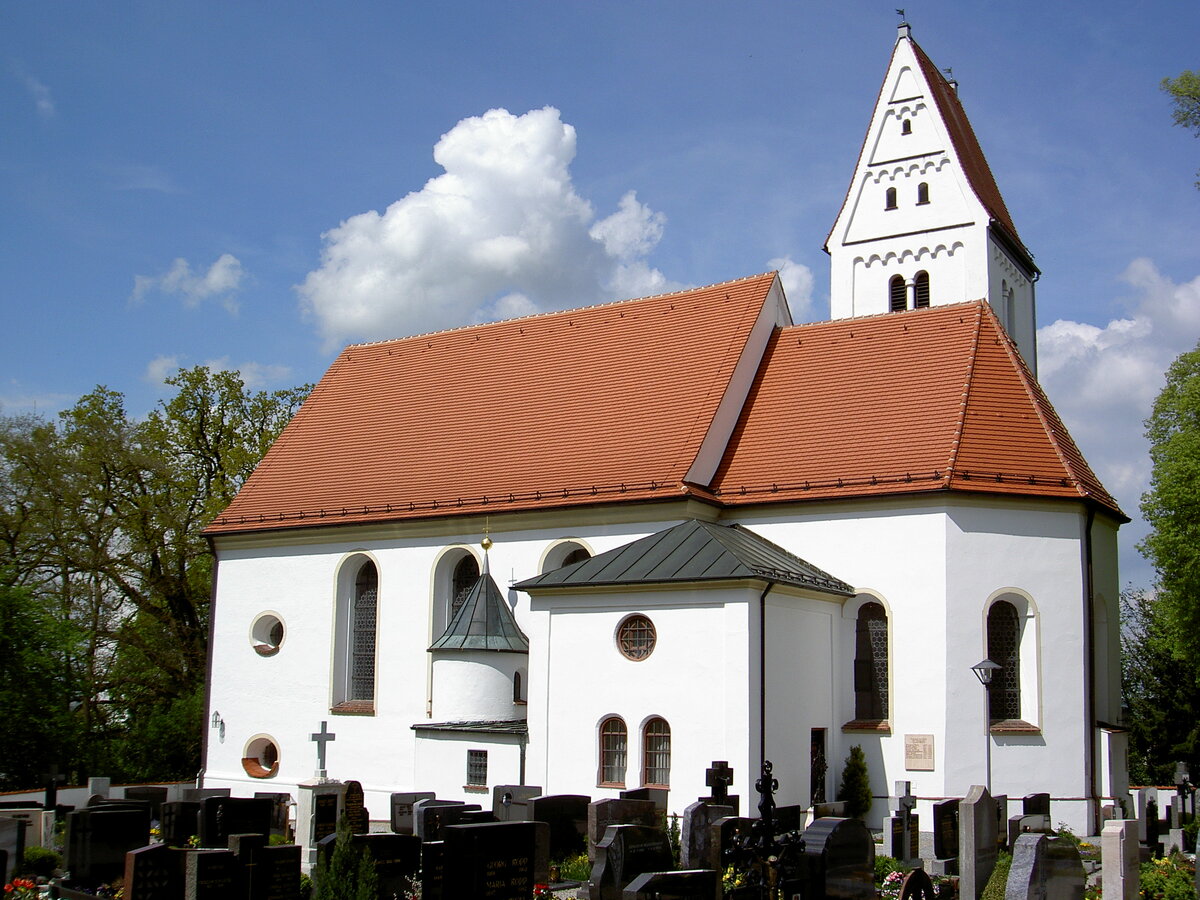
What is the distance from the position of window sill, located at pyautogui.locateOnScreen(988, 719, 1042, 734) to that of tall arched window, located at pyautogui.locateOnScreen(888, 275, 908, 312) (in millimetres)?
13533

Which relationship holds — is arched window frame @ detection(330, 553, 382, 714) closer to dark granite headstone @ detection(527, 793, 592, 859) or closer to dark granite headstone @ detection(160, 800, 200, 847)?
dark granite headstone @ detection(160, 800, 200, 847)

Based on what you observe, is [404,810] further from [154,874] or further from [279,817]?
[154,874]

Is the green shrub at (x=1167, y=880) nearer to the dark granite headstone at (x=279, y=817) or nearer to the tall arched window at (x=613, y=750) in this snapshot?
the tall arched window at (x=613, y=750)

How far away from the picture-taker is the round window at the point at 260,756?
2475 centimetres

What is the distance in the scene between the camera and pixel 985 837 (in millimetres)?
13312

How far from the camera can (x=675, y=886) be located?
9930 millimetres

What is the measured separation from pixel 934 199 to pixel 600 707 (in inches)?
676

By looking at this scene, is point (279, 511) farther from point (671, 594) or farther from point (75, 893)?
point (75, 893)

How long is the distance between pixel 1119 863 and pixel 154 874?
29.2ft

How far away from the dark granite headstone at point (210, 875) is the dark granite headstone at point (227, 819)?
19.2 feet

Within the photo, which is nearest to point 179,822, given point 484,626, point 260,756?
point 484,626

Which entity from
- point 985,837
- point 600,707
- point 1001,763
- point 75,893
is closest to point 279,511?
point 600,707

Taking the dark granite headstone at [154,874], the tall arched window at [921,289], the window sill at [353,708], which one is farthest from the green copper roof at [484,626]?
the tall arched window at [921,289]

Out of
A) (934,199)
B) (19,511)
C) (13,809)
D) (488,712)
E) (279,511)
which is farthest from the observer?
(19,511)
